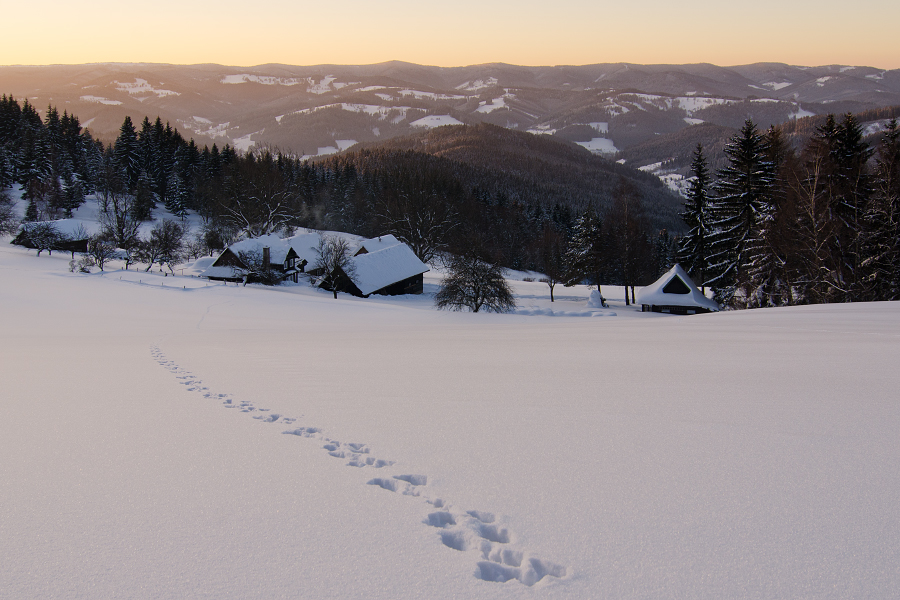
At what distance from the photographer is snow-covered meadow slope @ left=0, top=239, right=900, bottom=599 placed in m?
2.44

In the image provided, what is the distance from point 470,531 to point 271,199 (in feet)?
226

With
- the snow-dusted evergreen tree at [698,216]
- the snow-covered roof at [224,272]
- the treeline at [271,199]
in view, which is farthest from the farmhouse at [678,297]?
the snow-covered roof at [224,272]

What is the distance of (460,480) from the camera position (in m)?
3.52

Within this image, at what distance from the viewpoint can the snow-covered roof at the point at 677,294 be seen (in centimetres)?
3794

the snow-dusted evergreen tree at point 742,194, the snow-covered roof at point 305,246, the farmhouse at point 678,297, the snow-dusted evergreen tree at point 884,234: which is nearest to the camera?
the snow-dusted evergreen tree at point 884,234

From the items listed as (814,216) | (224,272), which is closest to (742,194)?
(814,216)

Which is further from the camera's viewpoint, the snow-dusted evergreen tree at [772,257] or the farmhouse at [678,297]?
the farmhouse at [678,297]

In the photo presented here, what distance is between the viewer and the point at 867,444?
3.89m

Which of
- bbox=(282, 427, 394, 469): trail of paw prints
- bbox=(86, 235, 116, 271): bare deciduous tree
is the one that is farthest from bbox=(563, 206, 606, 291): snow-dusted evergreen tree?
bbox=(282, 427, 394, 469): trail of paw prints

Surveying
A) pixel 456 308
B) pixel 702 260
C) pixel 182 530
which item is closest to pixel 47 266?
pixel 456 308

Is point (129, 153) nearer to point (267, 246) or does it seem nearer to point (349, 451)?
point (267, 246)

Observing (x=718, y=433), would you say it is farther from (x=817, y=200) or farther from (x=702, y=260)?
(x=702, y=260)

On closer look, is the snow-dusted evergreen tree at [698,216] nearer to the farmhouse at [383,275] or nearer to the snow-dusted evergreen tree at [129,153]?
the farmhouse at [383,275]

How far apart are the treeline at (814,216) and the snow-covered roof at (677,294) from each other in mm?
4981
